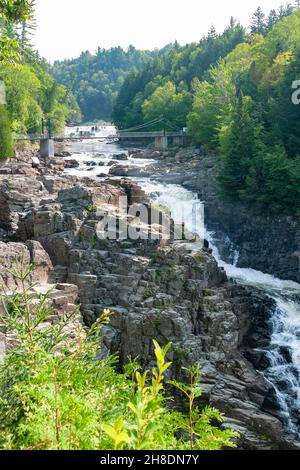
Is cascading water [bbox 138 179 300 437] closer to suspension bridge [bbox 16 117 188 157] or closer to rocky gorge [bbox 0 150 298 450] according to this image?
rocky gorge [bbox 0 150 298 450]

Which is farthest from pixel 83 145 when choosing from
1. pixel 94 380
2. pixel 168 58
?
pixel 94 380

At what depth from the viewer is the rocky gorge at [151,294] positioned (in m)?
20.0

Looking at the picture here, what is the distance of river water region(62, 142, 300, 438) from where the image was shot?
2097 centimetres

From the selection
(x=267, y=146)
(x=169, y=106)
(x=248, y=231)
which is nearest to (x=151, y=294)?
(x=248, y=231)

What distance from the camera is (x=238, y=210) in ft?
124

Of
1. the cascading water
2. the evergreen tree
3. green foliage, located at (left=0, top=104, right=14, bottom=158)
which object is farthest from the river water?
green foliage, located at (left=0, top=104, right=14, bottom=158)

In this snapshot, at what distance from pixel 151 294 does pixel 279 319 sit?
7.55 m

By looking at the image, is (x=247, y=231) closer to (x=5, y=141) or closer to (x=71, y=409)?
(x=5, y=141)

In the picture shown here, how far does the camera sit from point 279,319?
25.6 m

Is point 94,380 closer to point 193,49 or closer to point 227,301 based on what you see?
point 227,301

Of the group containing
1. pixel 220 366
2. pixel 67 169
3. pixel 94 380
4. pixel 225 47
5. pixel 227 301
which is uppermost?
pixel 225 47
